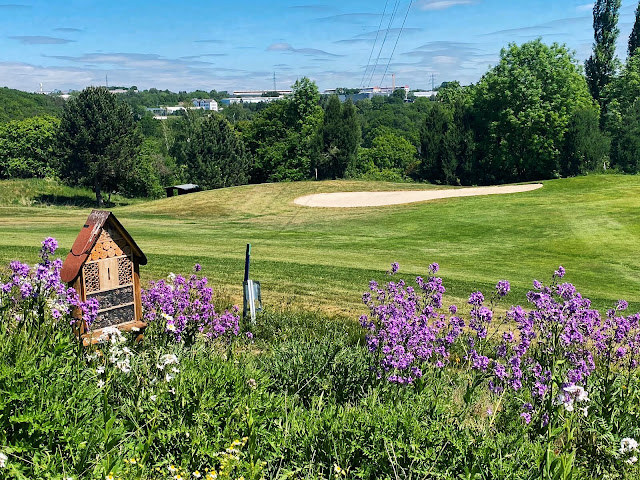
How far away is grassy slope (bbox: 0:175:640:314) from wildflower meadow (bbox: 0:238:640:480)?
5749 millimetres

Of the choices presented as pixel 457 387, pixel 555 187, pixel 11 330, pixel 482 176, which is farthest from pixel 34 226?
pixel 482 176

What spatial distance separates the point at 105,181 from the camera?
2082 inches

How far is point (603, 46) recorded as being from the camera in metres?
64.7

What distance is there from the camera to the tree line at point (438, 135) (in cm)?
5069

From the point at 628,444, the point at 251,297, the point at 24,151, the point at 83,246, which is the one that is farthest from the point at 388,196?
the point at 24,151

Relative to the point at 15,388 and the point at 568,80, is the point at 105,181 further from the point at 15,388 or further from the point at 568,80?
the point at 15,388

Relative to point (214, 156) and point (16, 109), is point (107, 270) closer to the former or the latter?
point (214, 156)

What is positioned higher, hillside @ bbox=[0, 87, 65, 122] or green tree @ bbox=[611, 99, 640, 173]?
hillside @ bbox=[0, 87, 65, 122]

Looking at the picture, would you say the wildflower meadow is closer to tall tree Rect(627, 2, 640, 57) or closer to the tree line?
the tree line

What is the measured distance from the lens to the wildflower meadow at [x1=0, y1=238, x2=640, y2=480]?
3988mm

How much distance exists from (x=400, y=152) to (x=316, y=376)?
85.4 meters

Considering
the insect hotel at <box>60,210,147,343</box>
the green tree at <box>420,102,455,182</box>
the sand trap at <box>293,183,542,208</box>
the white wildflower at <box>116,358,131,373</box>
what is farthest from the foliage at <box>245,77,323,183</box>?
the white wildflower at <box>116,358,131,373</box>

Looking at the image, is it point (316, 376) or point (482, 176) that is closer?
point (316, 376)

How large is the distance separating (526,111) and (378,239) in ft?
120
